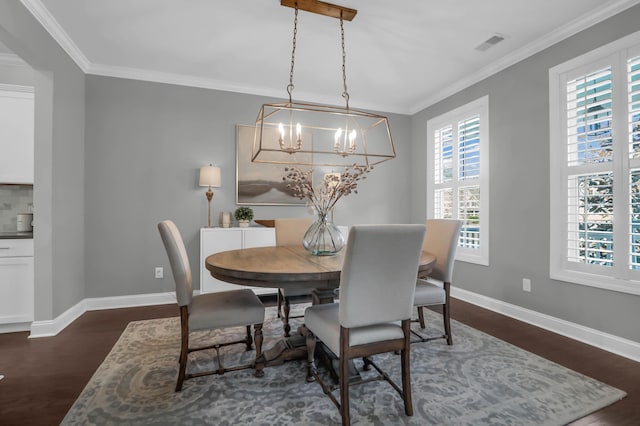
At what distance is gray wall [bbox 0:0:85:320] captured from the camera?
8.67 feet

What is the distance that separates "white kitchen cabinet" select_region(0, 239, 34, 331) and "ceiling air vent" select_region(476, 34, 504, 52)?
464 cm

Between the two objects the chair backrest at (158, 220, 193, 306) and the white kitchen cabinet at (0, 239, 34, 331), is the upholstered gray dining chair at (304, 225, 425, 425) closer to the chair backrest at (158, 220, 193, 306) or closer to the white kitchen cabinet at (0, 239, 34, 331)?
the chair backrest at (158, 220, 193, 306)

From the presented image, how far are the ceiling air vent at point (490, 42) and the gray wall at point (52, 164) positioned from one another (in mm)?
3922

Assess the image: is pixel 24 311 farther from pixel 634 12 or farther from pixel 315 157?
pixel 634 12

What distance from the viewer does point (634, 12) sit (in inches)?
95.5

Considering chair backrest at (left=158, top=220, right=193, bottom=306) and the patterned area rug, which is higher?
chair backrest at (left=158, top=220, right=193, bottom=306)

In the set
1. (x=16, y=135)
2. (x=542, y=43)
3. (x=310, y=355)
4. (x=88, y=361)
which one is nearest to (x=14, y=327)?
(x=88, y=361)

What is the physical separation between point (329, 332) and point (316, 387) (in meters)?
0.50

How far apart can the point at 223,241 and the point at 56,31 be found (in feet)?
7.97

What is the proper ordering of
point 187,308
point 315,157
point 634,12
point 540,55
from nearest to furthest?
1. point 187,308
2. point 634,12
3. point 540,55
4. point 315,157

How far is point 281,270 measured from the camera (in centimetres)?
174

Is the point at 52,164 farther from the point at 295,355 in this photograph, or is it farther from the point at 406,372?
the point at 406,372

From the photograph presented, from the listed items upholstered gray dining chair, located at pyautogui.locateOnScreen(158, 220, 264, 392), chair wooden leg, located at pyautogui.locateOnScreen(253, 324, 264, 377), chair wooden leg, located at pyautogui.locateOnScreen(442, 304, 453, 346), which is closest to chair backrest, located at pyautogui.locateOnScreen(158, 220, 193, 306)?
upholstered gray dining chair, located at pyautogui.locateOnScreen(158, 220, 264, 392)

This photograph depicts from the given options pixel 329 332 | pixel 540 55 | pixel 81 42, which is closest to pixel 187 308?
pixel 329 332
